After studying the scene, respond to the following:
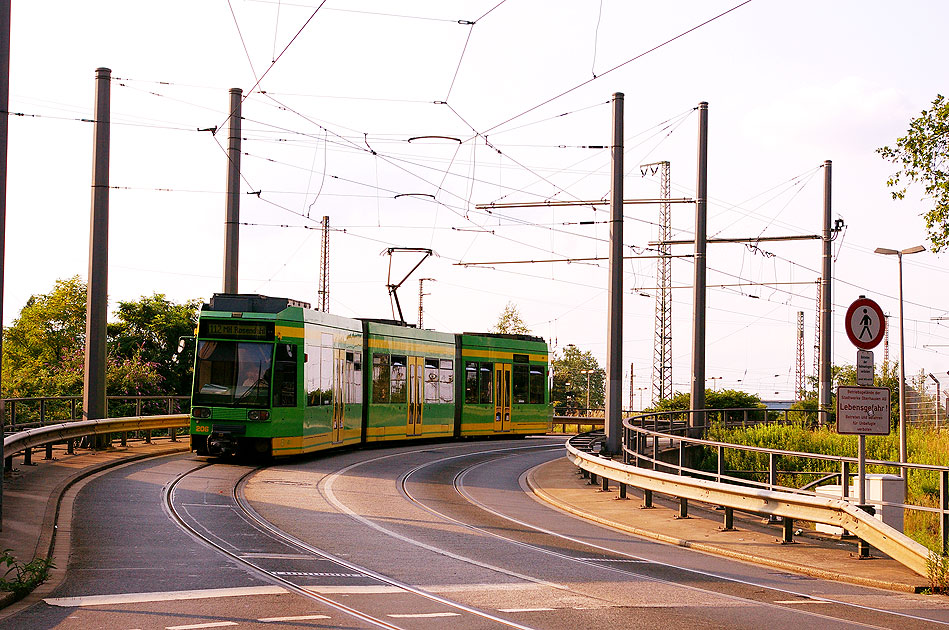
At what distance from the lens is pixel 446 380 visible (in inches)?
1328

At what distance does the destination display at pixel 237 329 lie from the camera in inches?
891

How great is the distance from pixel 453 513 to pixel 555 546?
3.62m

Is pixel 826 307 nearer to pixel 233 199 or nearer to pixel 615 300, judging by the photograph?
pixel 615 300

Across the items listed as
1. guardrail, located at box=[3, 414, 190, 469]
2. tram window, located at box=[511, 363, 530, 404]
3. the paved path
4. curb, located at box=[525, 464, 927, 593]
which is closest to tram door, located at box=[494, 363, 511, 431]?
tram window, located at box=[511, 363, 530, 404]

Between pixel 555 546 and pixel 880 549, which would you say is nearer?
pixel 880 549

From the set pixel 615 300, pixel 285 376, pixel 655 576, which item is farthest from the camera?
pixel 615 300


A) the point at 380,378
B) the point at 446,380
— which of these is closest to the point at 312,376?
the point at 380,378

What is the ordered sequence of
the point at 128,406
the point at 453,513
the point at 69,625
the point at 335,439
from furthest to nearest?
the point at 128,406 → the point at 335,439 → the point at 453,513 → the point at 69,625

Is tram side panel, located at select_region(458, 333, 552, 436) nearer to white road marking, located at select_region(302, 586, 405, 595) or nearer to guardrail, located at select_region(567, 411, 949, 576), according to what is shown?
guardrail, located at select_region(567, 411, 949, 576)

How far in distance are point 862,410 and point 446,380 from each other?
2095 centimetres

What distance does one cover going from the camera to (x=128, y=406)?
48.0 m

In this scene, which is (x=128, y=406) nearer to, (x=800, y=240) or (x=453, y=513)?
(x=800, y=240)

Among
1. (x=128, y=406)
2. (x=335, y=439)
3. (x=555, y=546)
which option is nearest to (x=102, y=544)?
(x=555, y=546)

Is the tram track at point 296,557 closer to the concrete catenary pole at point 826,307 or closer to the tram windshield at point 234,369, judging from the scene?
the tram windshield at point 234,369
